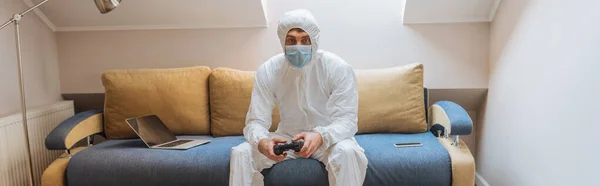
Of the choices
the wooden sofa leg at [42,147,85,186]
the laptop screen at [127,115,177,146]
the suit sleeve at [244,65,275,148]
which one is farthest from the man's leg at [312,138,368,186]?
the wooden sofa leg at [42,147,85,186]

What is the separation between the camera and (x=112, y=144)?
2309mm

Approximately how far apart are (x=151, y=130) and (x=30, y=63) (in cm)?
92

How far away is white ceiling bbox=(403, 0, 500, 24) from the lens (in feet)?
8.44

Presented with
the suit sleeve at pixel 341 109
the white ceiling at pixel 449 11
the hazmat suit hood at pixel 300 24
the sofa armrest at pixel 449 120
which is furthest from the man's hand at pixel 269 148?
the white ceiling at pixel 449 11

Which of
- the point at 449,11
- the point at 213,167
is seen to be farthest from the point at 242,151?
the point at 449,11

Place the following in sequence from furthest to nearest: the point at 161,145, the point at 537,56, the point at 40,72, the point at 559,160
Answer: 1. the point at 40,72
2. the point at 161,145
3. the point at 537,56
4. the point at 559,160

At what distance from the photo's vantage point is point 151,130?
91.4 inches

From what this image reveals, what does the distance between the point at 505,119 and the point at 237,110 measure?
4.80ft

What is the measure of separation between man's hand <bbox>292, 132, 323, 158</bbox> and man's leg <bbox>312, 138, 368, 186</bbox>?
71 mm

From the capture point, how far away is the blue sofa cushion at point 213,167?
1.92 meters

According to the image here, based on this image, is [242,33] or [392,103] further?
[242,33]

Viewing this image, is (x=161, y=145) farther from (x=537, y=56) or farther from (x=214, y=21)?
(x=537, y=56)

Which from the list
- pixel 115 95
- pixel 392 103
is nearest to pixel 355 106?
pixel 392 103

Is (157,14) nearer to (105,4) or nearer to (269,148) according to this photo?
(105,4)
